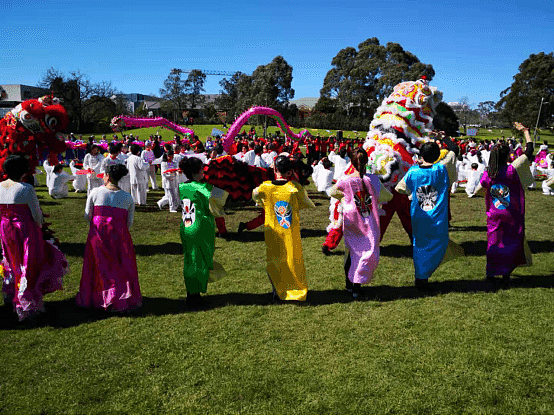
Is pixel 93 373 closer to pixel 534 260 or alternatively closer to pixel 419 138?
pixel 419 138

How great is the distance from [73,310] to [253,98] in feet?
165

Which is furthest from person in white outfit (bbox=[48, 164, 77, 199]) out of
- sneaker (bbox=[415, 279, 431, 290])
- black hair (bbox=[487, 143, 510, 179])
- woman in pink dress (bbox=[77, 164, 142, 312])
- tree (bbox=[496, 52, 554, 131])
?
tree (bbox=[496, 52, 554, 131])

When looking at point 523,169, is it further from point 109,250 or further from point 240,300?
point 109,250

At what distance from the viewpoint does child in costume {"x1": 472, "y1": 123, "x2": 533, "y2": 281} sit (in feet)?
18.4

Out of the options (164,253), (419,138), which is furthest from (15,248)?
(419,138)

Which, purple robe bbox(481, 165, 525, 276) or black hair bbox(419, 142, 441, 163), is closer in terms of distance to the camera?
black hair bbox(419, 142, 441, 163)

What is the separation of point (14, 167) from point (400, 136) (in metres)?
5.59

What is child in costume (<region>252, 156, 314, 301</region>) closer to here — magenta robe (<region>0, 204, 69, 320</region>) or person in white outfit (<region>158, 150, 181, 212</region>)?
magenta robe (<region>0, 204, 69, 320</region>)

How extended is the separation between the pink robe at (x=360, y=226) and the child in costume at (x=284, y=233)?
58 cm

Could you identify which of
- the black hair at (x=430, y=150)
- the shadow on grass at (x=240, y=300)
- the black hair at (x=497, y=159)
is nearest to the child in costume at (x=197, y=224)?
the shadow on grass at (x=240, y=300)

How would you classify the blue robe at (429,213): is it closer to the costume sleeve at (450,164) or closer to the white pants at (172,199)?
the costume sleeve at (450,164)

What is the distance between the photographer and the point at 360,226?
5156 mm

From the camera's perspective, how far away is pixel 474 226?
Answer: 9.70 m

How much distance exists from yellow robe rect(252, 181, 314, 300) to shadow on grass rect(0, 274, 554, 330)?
0.83ft
